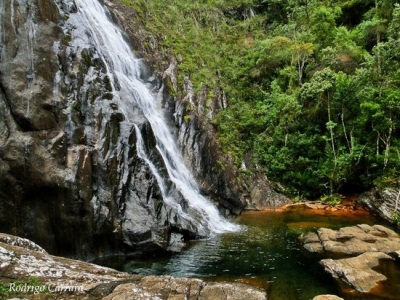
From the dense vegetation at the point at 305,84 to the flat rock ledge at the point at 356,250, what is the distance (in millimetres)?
6849

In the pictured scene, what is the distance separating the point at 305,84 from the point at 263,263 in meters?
14.9

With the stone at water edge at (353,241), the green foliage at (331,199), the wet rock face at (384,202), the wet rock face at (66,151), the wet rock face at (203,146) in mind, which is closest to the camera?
the wet rock face at (66,151)

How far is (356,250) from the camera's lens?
477 inches

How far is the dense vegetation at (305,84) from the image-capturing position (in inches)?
808

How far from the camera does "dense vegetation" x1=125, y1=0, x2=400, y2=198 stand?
67.4 ft

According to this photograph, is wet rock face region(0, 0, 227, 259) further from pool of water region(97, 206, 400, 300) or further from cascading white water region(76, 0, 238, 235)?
pool of water region(97, 206, 400, 300)

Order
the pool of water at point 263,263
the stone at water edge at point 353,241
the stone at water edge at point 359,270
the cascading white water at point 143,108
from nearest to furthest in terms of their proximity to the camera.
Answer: the stone at water edge at point 359,270 → the pool of water at point 263,263 → the stone at water edge at point 353,241 → the cascading white water at point 143,108

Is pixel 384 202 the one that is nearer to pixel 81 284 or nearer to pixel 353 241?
pixel 353 241

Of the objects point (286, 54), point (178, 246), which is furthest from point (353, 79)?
point (178, 246)

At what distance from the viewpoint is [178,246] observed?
13602 mm

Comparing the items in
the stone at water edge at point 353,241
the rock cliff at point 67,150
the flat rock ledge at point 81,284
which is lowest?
the stone at water edge at point 353,241

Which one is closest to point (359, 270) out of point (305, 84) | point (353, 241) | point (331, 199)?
point (353, 241)
